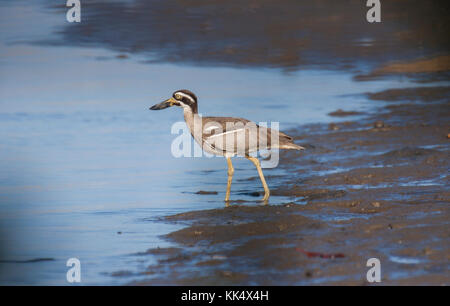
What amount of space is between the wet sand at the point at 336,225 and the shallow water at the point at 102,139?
15.0 inches

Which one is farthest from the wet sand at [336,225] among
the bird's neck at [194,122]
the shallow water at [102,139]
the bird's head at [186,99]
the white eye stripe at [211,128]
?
the bird's head at [186,99]

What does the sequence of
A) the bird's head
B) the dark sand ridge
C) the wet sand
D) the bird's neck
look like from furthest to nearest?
the dark sand ridge
the bird's head
the bird's neck
the wet sand

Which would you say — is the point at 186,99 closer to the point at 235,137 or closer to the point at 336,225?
the point at 235,137

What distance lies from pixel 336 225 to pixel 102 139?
18.5 ft

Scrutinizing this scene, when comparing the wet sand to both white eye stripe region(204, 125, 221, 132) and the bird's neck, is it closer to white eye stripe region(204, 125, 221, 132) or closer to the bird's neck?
white eye stripe region(204, 125, 221, 132)

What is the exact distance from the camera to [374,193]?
8.57 metres

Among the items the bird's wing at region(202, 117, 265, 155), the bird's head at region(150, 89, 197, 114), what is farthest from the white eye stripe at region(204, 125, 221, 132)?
the bird's head at region(150, 89, 197, 114)

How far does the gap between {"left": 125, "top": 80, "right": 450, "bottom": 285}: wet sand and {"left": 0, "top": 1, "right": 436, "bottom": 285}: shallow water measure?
0.38 metres

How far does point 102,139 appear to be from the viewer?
12.4 m

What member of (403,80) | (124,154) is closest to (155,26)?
(403,80)

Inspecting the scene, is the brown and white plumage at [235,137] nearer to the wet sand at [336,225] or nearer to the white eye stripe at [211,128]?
the white eye stripe at [211,128]

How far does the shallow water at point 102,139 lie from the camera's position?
7543 millimetres

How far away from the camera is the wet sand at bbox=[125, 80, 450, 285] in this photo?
20.2 ft
